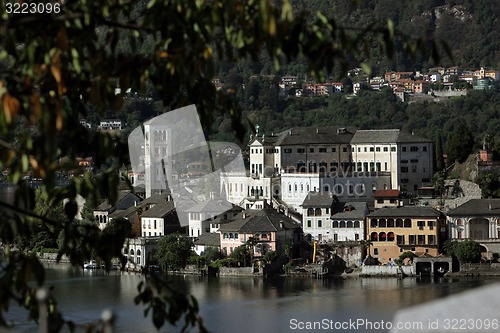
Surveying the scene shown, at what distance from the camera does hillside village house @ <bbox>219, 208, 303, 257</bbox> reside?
2300 cm

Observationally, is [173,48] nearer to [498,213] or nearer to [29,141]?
[29,141]

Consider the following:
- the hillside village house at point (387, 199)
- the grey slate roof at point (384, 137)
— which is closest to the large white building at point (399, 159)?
the grey slate roof at point (384, 137)

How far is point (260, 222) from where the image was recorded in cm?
2327

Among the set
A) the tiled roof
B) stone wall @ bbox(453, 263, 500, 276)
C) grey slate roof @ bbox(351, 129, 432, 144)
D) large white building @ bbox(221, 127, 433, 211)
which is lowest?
stone wall @ bbox(453, 263, 500, 276)

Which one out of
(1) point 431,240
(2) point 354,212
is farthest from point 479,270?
(2) point 354,212

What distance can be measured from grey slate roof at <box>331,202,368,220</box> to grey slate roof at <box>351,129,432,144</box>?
116 inches

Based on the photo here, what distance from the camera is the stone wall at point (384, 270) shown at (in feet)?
71.3

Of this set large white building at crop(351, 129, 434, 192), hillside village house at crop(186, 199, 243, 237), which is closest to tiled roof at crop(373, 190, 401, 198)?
large white building at crop(351, 129, 434, 192)

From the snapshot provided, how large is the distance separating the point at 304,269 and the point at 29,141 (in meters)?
19.5

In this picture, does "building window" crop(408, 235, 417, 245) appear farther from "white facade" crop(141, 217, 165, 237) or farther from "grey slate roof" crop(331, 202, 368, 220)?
"white facade" crop(141, 217, 165, 237)

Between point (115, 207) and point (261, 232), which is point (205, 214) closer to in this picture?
point (261, 232)

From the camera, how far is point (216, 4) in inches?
121

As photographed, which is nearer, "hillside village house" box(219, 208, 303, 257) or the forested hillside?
"hillside village house" box(219, 208, 303, 257)

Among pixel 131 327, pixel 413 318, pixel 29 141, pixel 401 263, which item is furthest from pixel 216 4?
pixel 401 263
